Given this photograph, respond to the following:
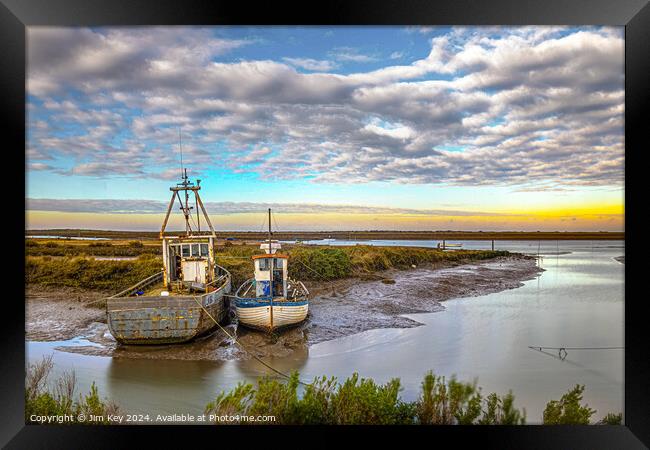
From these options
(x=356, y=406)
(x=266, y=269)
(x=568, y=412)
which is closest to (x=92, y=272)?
(x=266, y=269)

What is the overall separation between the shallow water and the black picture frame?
46 centimetres

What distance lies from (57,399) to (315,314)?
3768 millimetres

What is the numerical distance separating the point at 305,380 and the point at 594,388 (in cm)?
325

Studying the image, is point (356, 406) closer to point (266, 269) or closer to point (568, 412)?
point (568, 412)

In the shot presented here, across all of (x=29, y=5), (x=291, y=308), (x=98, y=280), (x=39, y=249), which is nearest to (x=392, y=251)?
(x=291, y=308)

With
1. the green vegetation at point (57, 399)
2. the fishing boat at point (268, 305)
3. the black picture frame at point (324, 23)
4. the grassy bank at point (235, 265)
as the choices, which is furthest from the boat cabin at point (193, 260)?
the black picture frame at point (324, 23)

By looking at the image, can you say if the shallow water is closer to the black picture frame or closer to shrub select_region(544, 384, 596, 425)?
shrub select_region(544, 384, 596, 425)

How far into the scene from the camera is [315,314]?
6594 mm

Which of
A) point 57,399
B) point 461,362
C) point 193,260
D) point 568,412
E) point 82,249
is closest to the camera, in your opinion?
point 568,412

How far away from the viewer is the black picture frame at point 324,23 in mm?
3355

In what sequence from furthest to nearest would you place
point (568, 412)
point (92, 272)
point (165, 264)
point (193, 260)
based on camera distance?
point (92, 272), point (193, 260), point (165, 264), point (568, 412)

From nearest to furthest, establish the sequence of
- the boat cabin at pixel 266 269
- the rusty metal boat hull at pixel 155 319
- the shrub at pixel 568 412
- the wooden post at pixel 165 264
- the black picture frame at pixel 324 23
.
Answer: the black picture frame at pixel 324 23 < the shrub at pixel 568 412 < the rusty metal boat hull at pixel 155 319 < the wooden post at pixel 165 264 < the boat cabin at pixel 266 269

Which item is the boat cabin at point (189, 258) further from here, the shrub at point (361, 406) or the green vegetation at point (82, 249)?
the shrub at point (361, 406)

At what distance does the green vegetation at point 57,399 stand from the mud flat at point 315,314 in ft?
2.52
